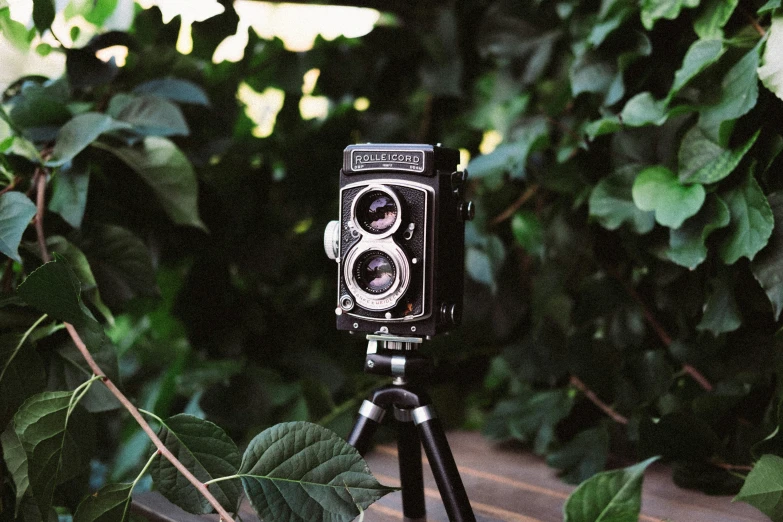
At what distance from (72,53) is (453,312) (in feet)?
2.38

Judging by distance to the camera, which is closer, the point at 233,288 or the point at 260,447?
the point at 260,447

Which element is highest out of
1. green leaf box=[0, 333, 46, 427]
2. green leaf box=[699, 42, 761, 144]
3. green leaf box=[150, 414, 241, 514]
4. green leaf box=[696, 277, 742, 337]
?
green leaf box=[699, 42, 761, 144]

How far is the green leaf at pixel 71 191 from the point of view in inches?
37.9

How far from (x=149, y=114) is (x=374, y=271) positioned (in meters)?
0.50

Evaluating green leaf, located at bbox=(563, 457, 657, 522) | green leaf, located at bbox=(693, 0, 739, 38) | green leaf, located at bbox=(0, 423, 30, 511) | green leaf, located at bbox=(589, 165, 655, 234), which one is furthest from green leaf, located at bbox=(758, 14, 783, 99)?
green leaf, located at bbox=(0, 423, 30, 511)

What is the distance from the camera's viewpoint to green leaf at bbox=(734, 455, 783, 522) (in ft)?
2.57

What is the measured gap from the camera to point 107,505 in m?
0.72

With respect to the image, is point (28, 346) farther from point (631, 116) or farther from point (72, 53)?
point (631, 116)

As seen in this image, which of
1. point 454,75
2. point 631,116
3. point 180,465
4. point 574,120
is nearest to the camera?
point 180,465

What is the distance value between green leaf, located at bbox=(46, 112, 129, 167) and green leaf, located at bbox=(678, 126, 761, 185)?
31.2 inches

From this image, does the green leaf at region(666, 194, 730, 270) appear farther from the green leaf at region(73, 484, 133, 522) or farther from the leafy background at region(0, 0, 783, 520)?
the green leaf at region(73, 484, 133, 522)

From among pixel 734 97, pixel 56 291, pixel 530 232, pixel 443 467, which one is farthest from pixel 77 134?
pixel 734 97

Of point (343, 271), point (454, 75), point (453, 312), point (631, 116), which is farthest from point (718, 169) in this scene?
point (454, 75)

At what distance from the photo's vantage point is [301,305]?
4.87 ft
